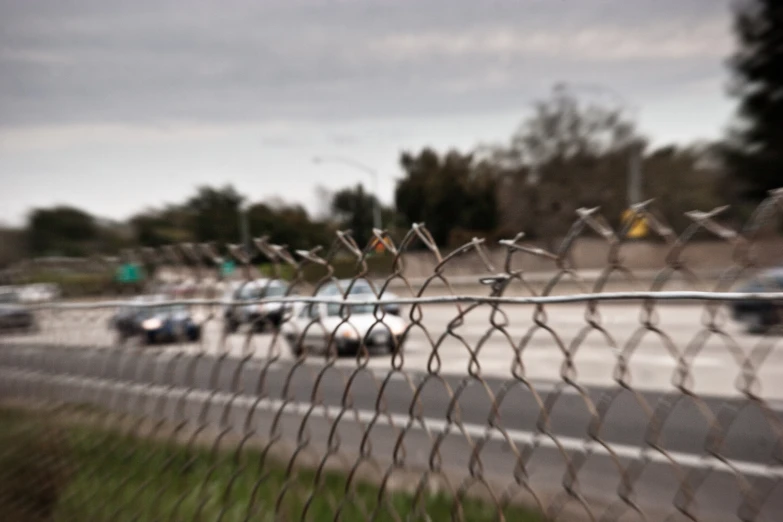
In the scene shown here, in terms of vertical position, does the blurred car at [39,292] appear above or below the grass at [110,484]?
above

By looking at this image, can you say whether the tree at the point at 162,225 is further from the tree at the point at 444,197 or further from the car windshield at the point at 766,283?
the car windshield at the point at 766,283

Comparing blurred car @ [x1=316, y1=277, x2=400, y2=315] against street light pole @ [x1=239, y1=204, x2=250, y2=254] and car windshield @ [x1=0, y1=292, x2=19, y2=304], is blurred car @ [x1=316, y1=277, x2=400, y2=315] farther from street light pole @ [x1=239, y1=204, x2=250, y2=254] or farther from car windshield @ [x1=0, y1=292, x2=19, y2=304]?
car windshield @ [x1=0, y1=292, x2=19, y2=304]

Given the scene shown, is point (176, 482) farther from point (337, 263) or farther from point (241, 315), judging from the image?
point (337, 263)

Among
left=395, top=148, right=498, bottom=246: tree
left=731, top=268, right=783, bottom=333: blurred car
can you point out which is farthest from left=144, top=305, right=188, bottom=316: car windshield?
left=731, top=268, right=783, bottom=333: blurred car

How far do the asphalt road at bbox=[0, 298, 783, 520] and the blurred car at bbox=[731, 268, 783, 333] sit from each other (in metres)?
0.06

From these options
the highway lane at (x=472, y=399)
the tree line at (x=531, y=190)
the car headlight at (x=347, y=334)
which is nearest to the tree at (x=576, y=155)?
the tree line at (x=531, y=190)

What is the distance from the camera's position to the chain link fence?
4.34ft

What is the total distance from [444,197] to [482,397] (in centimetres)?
343

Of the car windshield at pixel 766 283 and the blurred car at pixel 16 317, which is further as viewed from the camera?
the blurred car at pixel 16 317

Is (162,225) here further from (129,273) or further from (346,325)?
(346,325)

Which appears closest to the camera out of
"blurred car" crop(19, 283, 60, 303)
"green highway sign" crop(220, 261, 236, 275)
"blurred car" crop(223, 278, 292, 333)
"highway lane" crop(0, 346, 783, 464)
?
"blurred car" crop(223, 278, 292, 333)

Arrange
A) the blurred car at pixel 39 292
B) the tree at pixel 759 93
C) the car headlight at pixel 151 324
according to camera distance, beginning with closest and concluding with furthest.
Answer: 1. the car headlight at pixel 151 324
2. the blurred car at pixel 39 292
3. the tree at pixel 759 93

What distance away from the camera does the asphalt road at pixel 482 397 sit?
5.68 ft

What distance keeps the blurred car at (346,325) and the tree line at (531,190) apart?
0.48 m
